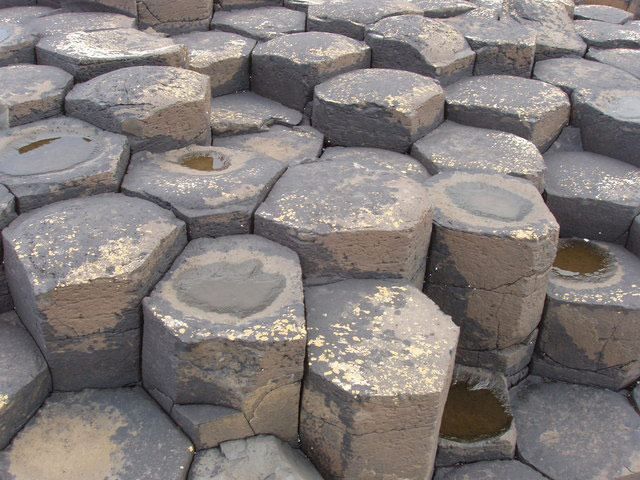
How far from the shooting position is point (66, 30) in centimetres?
396

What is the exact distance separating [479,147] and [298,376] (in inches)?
79.9

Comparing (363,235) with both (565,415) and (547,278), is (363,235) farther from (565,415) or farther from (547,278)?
(565,415)

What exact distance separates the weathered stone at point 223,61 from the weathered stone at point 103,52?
1.22 feet

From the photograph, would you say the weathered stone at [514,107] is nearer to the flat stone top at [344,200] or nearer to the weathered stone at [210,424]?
the flat stone top at [344,200]

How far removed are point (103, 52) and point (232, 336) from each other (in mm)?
2172

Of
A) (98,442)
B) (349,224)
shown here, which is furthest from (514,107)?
(98,442)

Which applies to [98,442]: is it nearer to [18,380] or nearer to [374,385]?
[18,380]

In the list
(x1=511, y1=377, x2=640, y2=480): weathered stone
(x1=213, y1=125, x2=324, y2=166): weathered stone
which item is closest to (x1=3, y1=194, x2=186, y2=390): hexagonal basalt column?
(x1=213, y1=125, x2=324, y2=166): weathered stone

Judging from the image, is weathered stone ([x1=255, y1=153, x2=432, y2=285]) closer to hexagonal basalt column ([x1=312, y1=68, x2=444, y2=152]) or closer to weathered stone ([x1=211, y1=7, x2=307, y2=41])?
hexagonal basalt column ([x1=312, y1=68, x2=444, y2=152])

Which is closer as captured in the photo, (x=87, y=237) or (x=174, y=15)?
(x=87, y=237)

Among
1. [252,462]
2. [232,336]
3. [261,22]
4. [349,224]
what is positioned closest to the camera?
[232,336]

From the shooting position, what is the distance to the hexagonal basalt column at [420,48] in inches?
167

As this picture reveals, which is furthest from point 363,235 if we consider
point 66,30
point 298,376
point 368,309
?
point 66,30

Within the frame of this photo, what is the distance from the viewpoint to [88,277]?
7.60ft
